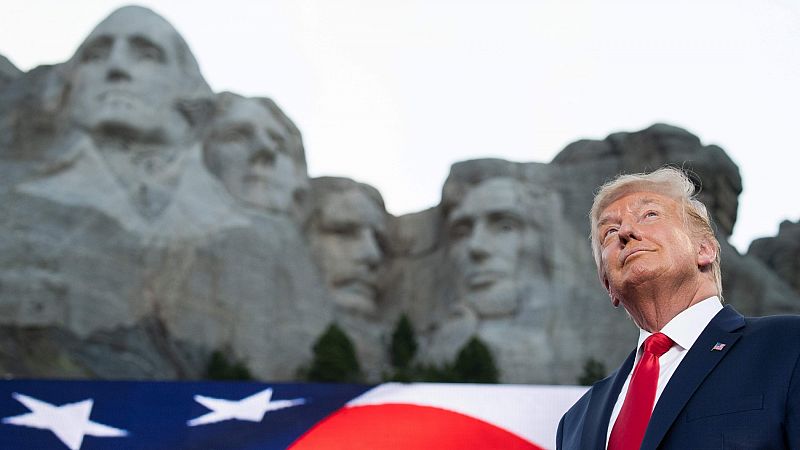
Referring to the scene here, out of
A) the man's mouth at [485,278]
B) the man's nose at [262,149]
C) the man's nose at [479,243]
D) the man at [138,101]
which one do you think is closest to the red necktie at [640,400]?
the man at [138,101]

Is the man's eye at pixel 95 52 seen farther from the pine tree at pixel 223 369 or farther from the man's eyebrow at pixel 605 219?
the man's eyebrow at pixel 605 219

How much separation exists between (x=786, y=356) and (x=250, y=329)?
882 cm

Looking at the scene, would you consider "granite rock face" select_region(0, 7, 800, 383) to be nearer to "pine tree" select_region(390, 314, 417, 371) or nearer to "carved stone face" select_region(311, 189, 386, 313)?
"carved stone face" select_region(311, 189, 386, 313)

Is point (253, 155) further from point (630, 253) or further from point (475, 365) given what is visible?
point (630, 253)

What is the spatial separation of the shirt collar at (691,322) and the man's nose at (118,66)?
10.2 m

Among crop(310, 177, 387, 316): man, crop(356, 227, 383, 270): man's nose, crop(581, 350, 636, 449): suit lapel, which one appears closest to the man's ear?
crop(581, 350, 636, 449): suit lapel

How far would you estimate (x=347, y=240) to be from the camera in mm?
12352

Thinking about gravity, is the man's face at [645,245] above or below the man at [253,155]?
below

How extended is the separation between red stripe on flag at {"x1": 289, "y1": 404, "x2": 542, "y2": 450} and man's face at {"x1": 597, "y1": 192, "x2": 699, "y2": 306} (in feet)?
3.43

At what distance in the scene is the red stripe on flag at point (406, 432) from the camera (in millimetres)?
3062

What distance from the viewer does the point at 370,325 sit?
469 inches

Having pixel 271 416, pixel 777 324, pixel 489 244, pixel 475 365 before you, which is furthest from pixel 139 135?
pixel 777 324

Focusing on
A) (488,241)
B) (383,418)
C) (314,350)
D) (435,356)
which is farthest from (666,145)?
(383,418)

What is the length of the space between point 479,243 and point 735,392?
9981mm
